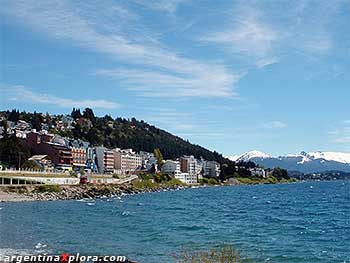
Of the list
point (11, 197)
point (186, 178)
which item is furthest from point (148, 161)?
point (11, 197)

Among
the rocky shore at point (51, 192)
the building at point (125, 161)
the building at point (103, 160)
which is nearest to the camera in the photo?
the rocky shore at point (51, 192)

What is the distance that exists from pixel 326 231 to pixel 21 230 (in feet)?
71.4

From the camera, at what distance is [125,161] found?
16375cm

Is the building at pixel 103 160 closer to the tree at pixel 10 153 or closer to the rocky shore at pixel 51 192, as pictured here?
the rocky shore at pixel 51 192

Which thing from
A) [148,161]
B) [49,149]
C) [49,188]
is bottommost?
[49,188]

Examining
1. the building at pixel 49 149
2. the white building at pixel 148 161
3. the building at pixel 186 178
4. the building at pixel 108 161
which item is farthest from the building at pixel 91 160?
the building at pixel 186 178

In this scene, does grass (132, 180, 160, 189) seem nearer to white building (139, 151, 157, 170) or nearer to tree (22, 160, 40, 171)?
tree (22, 160, 40, 171)

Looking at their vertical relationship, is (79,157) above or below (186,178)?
above

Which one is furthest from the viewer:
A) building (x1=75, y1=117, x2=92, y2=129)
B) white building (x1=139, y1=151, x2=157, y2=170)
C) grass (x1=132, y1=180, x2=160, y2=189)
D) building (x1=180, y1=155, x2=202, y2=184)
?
building (x1=75, y1=117, x2=92, y2=129)

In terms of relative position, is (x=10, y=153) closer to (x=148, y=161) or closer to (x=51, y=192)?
(x=51, y=192)

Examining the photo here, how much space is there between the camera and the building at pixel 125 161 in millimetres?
158875

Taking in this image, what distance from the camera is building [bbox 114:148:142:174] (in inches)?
6255

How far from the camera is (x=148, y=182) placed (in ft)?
433

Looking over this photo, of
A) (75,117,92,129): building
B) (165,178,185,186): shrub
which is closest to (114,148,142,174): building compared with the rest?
(165,178,185,186): shrub
